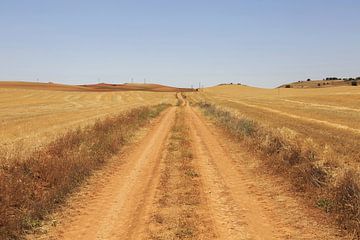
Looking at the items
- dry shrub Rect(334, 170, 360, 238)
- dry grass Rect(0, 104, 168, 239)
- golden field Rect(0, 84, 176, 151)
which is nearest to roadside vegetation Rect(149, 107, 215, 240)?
dry grass Rect(0, 104, 168, 239)

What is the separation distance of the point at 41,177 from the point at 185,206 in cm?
407

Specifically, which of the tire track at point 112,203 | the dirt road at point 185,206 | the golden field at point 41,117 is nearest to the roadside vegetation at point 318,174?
the dirt road at point 185,206

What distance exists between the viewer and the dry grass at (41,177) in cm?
849

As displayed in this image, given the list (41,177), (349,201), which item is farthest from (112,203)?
(349,201)

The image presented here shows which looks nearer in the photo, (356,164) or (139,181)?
(139,181)

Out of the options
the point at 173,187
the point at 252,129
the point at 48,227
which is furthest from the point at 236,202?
the point at 252,129

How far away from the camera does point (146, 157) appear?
16719 millimetres

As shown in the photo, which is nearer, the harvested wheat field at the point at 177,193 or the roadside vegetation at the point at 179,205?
the roadside vegetation at the point at 179,205

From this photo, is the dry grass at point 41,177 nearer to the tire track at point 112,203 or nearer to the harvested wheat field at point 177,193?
the harvested wheat field at point 177,193

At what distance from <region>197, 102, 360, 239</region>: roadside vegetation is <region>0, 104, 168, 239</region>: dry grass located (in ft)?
19.1

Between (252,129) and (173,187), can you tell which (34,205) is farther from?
(252,129)

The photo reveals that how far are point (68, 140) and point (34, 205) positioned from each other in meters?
8.13

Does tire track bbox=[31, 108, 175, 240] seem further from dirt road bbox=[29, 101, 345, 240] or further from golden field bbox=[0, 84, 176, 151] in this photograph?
golden field bbox=[0, 84, 176, 151]

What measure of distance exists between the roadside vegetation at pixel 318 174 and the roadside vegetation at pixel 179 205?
2539 millimetres
